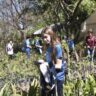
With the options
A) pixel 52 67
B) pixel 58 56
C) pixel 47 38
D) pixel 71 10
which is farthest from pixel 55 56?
pixel 71 10

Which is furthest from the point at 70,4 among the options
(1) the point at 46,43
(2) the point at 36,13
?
(1) the point at 46,43

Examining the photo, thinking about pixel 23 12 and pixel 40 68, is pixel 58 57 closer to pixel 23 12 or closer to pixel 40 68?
pixel 40 68

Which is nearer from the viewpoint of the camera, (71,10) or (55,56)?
(55,56)

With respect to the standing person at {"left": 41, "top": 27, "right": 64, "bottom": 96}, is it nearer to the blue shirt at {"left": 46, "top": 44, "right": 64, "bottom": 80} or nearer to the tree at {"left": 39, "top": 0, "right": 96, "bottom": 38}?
the blue shirt at {"left": 46, "top": 44, "right": 64, "bottom": 80}

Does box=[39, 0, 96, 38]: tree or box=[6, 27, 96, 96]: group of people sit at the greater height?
box=[6, 27, 96, 96]: group of people

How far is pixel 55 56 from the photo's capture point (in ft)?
22.8

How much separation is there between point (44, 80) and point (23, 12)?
1896 inches

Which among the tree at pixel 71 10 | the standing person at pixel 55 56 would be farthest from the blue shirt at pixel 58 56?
the tree at pixel 71 10

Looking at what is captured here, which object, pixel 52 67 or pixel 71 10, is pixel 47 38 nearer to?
pixel 52 67

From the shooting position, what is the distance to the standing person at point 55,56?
694 centimetres

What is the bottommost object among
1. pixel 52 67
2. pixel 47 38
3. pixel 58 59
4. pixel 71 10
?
pixel 71 10

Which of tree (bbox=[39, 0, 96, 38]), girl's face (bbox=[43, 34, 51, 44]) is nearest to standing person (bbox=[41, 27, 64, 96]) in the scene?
girl's face (bbox=[43, 34, 51, 44])

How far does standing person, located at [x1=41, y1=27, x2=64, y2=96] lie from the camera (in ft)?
22.8

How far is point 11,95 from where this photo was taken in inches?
251
